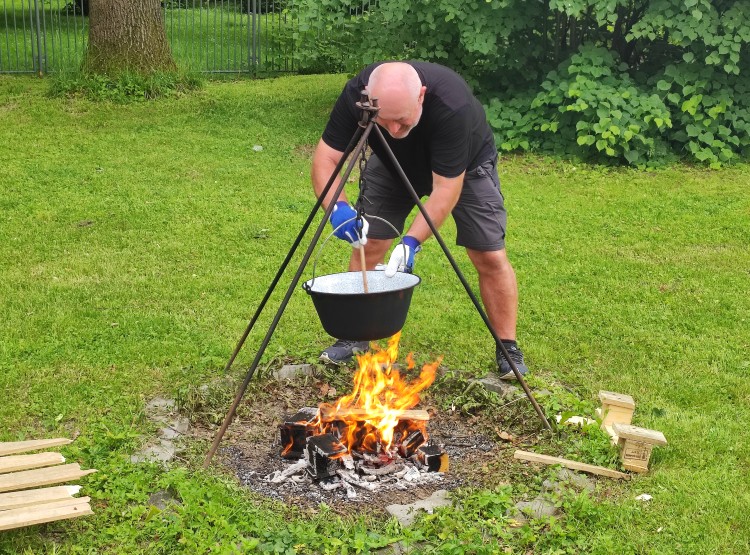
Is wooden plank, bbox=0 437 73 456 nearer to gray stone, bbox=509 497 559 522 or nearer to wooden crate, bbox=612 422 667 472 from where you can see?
gray stone, bbox=509 497 559 522

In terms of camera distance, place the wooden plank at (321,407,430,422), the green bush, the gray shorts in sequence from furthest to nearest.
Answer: the green bush → the gray shorts → the wooden plank at (321,407,430,422)

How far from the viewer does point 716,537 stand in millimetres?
3316

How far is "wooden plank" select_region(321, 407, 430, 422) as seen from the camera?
3914 millimetres

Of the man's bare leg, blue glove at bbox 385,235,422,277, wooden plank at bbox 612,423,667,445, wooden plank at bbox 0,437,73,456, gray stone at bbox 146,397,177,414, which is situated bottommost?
gray stone at bbox 146,397,177,414

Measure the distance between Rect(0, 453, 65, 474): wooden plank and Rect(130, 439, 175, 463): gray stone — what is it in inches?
12.1

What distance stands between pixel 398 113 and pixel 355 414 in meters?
1.35

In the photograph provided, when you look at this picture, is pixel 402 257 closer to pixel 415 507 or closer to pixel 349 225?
pixel 349 225

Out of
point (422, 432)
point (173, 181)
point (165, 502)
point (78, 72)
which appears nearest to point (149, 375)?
point (165, 502)

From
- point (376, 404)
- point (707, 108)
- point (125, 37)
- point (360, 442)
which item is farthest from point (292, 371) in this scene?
point (125, 37)

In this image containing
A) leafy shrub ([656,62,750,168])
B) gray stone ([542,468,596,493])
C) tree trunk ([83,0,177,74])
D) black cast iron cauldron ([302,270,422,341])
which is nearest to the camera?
black cast iron cauldron ([302,270,422,341])

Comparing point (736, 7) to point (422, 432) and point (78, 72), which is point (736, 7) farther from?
point (78, 72)

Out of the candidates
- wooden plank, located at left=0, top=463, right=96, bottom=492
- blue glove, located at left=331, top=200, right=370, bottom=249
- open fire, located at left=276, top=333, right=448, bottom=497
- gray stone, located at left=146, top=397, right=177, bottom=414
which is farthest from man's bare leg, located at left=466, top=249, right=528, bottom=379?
wooden plank, located at left=0, top=463, right=96, bottom=492

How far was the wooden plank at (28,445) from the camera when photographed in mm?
3549

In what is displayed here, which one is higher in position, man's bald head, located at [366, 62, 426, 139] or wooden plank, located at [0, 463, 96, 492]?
man's bald head, located at [366, 62, 426, 139]
